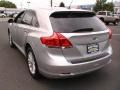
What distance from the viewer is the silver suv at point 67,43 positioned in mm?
3852

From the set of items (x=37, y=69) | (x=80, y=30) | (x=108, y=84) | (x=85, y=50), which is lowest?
(x=108, y=84)

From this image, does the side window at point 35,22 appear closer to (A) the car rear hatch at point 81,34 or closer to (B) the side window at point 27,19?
(B) the side window at point 27,19

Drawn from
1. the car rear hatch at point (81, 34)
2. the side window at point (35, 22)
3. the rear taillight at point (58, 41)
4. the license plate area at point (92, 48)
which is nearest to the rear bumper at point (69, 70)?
the car rear hatch at point (81, 34)

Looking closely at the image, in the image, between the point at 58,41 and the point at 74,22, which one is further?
the point at 74,22

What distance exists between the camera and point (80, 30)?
405cm

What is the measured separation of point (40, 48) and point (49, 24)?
51 cm

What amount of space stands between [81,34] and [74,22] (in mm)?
376

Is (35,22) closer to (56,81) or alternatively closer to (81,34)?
(81,34)

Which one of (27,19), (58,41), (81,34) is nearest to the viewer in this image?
(58,41)

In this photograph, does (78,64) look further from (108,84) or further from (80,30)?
(108,84)

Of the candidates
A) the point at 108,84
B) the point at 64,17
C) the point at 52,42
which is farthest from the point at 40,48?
the point at 108,84

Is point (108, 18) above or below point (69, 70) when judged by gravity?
below

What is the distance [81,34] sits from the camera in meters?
3.94

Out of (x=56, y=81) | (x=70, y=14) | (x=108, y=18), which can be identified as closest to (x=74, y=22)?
(x=70, y=14)
